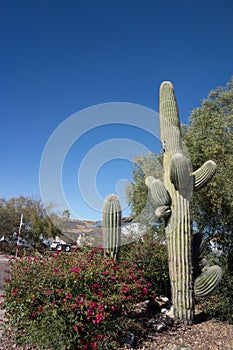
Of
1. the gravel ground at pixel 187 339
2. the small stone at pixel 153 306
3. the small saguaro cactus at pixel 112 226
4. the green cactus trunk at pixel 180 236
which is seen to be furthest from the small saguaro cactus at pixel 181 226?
the small saguaro cactus at pixel 112 226

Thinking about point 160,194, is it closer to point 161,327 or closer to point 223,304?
point 161,327

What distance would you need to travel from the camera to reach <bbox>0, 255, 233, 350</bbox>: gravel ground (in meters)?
3.41

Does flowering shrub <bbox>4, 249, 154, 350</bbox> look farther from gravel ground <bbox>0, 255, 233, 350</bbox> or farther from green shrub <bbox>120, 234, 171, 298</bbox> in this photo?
green shrub <bbox>120, 234, 171, 298</bbox>

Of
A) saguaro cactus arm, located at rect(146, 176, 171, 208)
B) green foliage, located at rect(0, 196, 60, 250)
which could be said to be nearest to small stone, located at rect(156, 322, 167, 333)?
saguaro cactus arm, located at rect(146, 176, 171, 208)

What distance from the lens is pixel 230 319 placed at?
14.4 ft

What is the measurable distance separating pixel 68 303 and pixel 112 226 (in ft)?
6.35

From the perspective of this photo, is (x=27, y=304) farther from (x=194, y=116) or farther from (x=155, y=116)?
(x=194, y=116)

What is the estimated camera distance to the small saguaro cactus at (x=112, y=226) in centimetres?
476

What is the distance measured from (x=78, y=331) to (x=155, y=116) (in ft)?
13.1

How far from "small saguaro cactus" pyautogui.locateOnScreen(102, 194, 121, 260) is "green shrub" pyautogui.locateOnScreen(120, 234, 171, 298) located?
0.77m

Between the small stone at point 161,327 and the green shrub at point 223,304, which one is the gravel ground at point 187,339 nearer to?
the small stone at point 161,327

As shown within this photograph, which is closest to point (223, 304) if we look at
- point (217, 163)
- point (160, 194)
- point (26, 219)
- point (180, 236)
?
point (180, 236)

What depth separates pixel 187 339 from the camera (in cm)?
371

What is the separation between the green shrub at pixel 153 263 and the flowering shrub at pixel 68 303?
1631 mm
